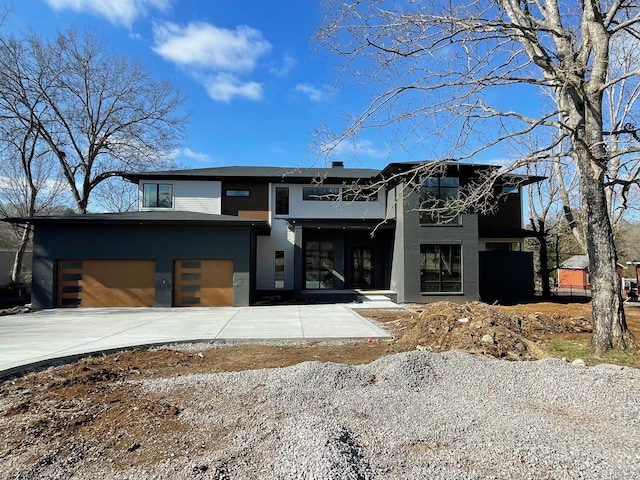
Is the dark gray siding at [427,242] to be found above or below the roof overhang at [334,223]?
below

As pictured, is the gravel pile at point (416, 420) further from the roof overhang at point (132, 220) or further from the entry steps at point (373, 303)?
the roof overhang at point (132, 220)

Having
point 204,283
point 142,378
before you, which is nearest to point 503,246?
point 204,283

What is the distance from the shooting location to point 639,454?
2.95m

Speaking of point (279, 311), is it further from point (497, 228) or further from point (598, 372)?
point (497, 228)

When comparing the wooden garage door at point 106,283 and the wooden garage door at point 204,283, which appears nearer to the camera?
the wooden garage door at point 106,283

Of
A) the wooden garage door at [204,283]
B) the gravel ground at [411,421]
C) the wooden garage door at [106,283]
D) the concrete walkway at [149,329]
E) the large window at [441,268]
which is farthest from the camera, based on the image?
the large window at [441,268]

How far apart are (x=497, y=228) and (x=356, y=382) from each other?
53.6ft

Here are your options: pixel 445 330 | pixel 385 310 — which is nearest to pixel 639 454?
pixel 445 330

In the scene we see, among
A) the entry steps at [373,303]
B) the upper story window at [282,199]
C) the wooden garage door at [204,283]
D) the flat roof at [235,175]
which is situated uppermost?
the flat roof at [235,175]

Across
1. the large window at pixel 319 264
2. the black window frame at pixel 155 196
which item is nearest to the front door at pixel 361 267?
the large window at pixel 319 264

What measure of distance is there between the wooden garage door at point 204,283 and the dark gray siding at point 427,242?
7314 millimetres

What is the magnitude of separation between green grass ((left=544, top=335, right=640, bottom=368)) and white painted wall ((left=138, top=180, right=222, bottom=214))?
613 inches

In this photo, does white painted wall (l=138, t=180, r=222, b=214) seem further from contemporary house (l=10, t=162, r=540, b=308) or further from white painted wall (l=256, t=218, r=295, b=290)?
white painted wall (l=256, t=218, r=295, b=290)

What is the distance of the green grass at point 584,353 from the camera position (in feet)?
18.9
